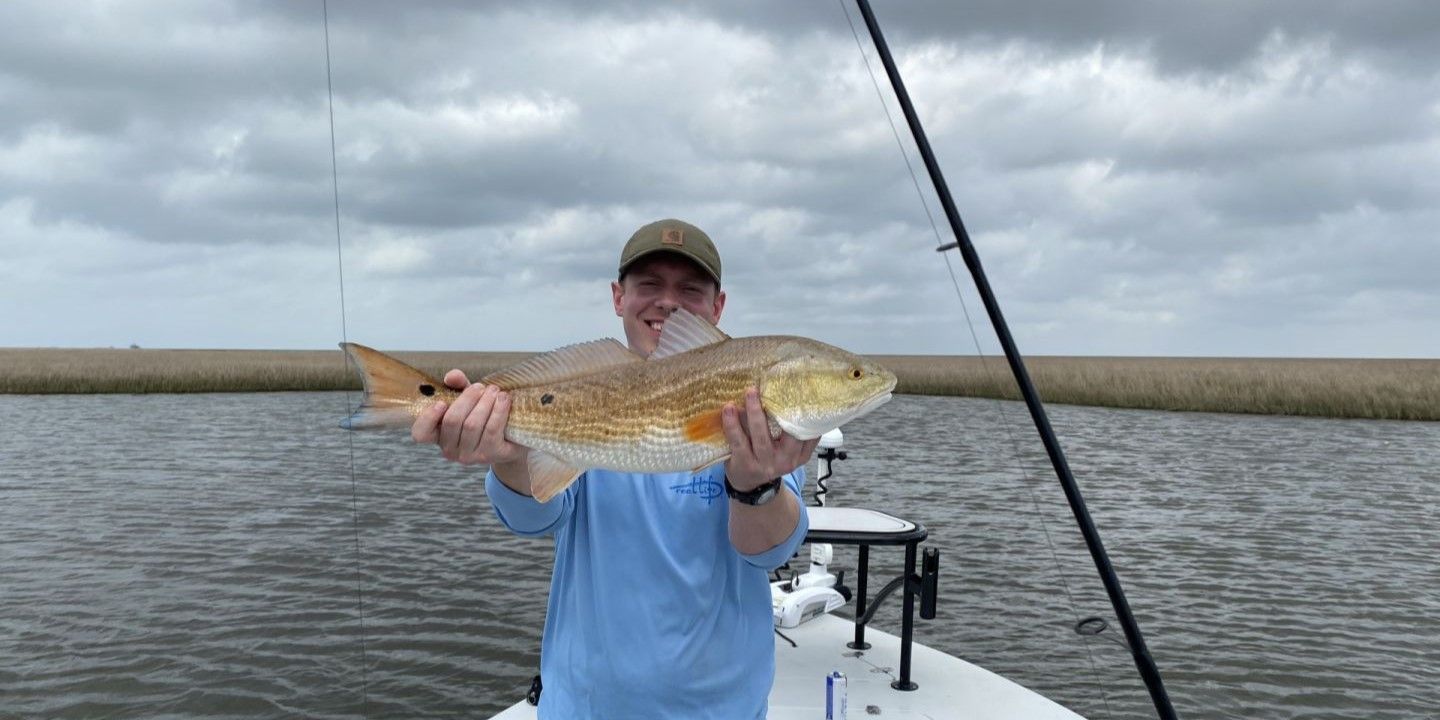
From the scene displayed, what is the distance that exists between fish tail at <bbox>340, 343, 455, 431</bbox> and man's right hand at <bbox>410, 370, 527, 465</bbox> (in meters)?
0.04

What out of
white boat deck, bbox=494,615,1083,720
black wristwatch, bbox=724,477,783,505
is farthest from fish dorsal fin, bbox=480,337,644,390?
white boat deck, bbox=494,615,1083,720

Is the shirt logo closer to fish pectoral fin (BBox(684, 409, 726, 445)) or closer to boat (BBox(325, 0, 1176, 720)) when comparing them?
fish pectoral fin (BBox(684, 409, 726, 445))

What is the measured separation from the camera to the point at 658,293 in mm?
3131

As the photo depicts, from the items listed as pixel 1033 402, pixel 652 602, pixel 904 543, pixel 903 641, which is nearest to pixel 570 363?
pixel 652 602

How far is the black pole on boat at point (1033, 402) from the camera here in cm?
405

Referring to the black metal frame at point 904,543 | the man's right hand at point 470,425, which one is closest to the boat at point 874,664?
the black metal frame at point 904,543

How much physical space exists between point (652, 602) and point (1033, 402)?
264cm

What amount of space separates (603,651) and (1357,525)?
61.6 feet

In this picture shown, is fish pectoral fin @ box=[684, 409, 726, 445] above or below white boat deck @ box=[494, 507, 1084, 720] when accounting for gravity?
above

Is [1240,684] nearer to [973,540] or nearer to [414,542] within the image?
[973,540]

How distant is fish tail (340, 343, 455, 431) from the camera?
265 cm

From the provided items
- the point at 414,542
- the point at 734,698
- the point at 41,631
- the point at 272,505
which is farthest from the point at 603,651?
the point at 272,505

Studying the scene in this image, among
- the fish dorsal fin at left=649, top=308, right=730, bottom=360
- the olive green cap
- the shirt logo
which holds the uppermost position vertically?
the olive green cap

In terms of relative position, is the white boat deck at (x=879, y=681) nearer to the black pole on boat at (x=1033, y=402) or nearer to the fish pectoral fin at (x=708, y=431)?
the black pole on boat at (x=1033, y=402)
